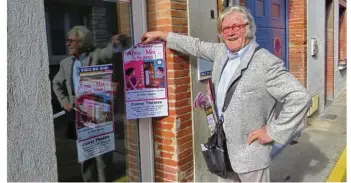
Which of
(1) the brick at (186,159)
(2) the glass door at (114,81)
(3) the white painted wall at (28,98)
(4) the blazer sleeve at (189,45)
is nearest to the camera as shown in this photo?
(3) the white painted wall at (28,98)

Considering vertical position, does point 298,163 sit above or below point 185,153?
below

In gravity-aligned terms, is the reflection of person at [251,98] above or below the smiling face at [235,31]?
below

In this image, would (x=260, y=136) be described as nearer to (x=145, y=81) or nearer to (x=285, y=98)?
(x=285, y=98)

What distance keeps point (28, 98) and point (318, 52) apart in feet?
24.9

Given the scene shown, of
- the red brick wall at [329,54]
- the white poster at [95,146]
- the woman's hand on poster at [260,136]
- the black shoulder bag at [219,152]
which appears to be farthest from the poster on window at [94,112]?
the red brick wall at [329,54]

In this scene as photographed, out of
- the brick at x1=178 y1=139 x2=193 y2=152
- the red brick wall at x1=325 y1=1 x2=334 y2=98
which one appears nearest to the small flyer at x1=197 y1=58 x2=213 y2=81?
the brick at x1=178 y1=139 x2=193 y2=152

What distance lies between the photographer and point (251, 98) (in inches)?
94.8

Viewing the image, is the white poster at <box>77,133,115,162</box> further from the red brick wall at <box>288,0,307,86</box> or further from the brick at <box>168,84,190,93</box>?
the red brick wall at <box>288,0,307,86</box>

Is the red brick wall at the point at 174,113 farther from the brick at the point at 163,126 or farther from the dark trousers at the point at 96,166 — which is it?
the dark trousers at the point at 96,166

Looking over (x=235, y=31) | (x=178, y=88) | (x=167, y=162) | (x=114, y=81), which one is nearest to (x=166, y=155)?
(x=167, y=162)

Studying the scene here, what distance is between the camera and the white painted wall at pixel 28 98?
1.74 metres

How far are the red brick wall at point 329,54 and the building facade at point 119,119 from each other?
223 inches

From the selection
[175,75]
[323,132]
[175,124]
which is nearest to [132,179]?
[175,124]

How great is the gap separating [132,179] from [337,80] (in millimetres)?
9423
